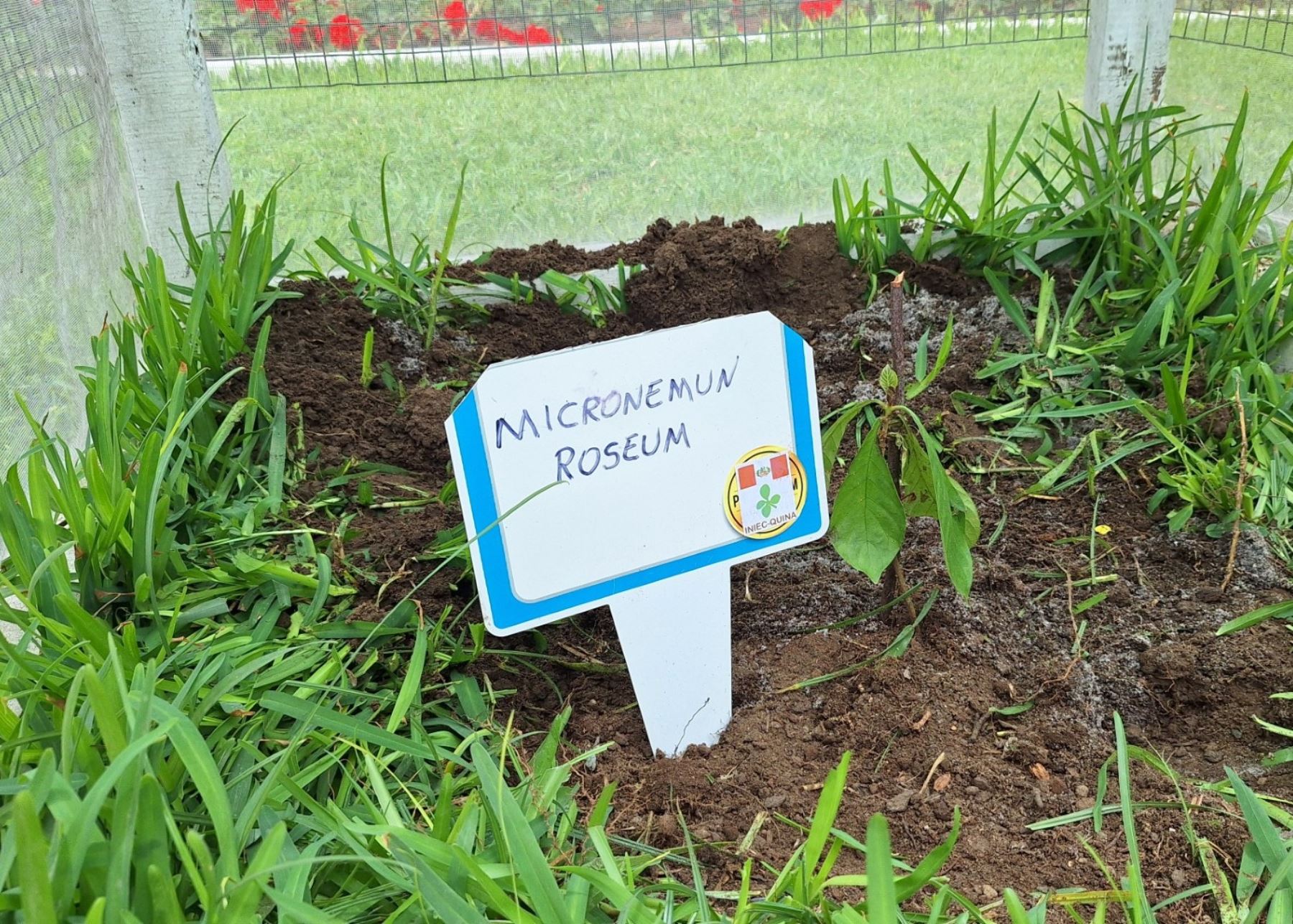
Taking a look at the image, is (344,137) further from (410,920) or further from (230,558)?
(410,920)

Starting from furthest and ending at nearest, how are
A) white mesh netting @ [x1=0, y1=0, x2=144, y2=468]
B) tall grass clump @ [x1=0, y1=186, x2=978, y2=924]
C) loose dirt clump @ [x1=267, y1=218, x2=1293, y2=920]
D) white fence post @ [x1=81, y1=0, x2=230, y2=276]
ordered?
1. white fence post @ [x1=81, y1=0, x2=230, y2=276]
2. white mesh netting @ [x1=0, y1=0, x2=144, y2=468]
3. loose dirt clump @ [x1=267, y1=218, x2=1293, y2=920]
4. tall grass clump @ [x1=0, y1=186, x2=978, y2=924]

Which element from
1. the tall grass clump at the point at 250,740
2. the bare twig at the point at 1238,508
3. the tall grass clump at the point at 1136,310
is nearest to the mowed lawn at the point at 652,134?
the tall grass clump at the point at 1136,310

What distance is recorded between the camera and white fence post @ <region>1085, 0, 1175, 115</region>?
1.75 meters

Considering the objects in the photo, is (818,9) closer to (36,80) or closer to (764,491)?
(764,491)

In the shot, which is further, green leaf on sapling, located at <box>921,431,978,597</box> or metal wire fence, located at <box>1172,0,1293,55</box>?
metal wire fence, located at <box>1172,0,1293,55</box>

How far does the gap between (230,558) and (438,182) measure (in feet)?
3.18

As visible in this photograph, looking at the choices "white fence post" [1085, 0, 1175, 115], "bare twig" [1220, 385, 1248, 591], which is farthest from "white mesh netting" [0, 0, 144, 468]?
"white fence post" [1085, 0, 1175, 115]

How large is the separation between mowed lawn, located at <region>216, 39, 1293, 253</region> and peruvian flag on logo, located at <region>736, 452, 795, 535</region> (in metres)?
0.93

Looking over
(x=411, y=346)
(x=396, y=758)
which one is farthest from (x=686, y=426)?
(x=411, y=346)

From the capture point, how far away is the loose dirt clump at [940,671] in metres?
0.91

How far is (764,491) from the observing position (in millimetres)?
1064

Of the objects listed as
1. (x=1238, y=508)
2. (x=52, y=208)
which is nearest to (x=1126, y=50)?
(x=1238, y=508)

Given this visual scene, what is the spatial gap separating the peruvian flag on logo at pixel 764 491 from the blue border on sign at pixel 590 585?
0.8 inches

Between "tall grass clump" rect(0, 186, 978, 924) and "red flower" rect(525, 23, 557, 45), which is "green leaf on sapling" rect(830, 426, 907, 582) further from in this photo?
"red flower" rect(525, 23, 557, 45)
